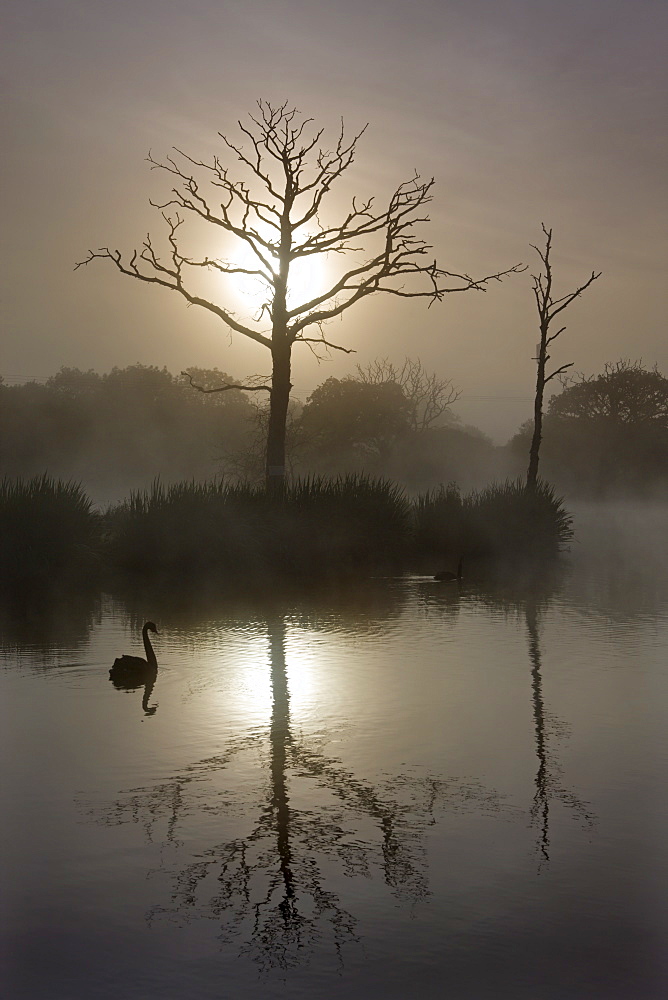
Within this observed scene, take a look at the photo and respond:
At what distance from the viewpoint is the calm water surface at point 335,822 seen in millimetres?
4531

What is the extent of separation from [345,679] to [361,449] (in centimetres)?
6693

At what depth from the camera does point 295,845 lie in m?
5.92

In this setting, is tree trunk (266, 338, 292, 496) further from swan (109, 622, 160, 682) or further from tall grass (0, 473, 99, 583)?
swan (109, 622, 160, 682)

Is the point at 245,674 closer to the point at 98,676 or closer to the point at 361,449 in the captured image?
the point at 98,676

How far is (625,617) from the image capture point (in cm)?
1659

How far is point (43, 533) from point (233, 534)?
3.94 metres

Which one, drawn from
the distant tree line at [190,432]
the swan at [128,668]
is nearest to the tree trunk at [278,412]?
the swan at [128,668]

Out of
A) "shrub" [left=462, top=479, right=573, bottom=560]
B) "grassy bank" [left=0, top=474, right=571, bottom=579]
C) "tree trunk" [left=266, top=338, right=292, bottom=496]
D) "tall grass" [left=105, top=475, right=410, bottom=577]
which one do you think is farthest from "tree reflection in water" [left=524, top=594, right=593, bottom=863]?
"shrub" [left=462, top=479, right=573, bottom=560]

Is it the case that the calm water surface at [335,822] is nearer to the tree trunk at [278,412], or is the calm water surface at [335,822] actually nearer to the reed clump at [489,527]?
the tree trunk at [278,412]

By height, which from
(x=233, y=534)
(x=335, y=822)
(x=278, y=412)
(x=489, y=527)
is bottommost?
(x=335, y=822)

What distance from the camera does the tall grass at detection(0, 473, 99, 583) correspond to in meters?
20.2

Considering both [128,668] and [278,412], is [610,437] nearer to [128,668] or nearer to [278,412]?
[278,412]

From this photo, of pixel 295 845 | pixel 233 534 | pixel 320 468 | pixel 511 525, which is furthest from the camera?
pixel 320 468

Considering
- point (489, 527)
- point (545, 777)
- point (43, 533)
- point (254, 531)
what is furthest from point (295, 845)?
point (489, 527)
